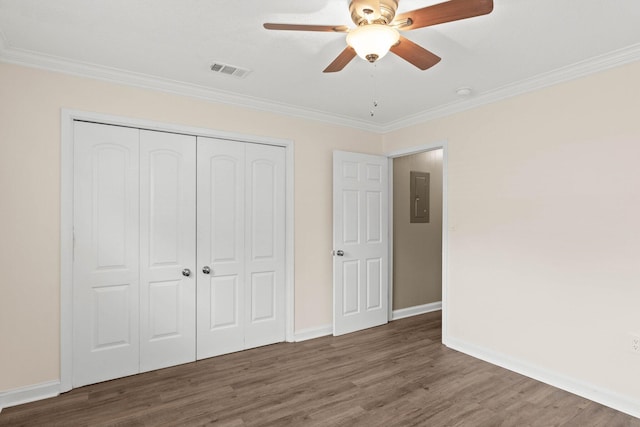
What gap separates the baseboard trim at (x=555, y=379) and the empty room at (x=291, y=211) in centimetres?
2

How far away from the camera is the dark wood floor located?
2498 millimetres

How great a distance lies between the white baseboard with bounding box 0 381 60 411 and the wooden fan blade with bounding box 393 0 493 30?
11.3 ft

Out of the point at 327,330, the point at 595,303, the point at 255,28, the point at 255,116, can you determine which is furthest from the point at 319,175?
the point at 595,303

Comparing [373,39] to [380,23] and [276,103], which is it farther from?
[276,103]

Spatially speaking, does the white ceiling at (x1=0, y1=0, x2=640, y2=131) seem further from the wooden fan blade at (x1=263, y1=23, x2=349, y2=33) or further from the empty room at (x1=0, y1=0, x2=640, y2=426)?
the wooden fan blade at (x1=263, y1=23, x2=349, y2=33)

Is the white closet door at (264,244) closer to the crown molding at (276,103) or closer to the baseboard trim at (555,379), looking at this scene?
the crown molding at (276,103)

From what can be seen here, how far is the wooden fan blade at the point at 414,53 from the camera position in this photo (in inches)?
79.0

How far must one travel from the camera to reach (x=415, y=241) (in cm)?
515

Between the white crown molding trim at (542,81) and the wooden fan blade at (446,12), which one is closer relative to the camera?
the wooden fan blade at (446,12)

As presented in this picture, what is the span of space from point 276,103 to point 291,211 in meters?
1.14

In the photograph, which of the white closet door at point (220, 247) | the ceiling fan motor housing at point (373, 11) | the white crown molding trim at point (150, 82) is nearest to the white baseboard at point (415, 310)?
the white closet door at point (220, 247)

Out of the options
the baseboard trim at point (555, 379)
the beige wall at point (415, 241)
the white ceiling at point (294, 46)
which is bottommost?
the baseboard trim at point (555, 379)

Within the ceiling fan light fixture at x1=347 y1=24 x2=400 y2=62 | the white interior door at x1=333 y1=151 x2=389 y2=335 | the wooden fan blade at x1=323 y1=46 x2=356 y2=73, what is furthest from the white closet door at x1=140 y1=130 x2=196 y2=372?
the ceiling fan light fixture at x1=347 y1=24 x2=400 y2=62

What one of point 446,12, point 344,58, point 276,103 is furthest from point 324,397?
point 276,103
